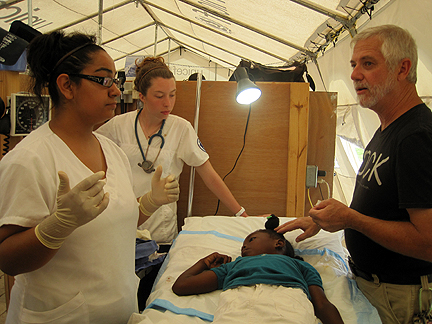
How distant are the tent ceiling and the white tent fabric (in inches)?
0.5

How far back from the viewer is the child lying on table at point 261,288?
3.31 feet

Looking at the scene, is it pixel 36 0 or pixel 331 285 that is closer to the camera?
pixel 331 285

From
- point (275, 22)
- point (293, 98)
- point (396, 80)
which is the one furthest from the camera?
point (275, 22)

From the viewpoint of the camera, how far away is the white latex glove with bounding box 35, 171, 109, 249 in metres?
0.86

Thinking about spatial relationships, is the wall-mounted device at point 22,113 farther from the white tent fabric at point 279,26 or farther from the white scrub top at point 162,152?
the white tent fabric at point 279,26

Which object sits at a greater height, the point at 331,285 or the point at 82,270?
the point at 82,270

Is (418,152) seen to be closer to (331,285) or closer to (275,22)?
(331,285)

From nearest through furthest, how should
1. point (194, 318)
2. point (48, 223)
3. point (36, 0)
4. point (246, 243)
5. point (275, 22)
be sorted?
point (48, 223), point (194, 318), point (246, 243), point (275, 22), point (36, 0)

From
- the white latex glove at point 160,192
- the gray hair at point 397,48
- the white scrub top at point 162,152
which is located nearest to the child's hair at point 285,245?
the white latex glove at point 160,192

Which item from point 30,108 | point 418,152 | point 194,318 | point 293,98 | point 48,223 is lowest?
point 194,318

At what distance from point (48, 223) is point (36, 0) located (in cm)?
482

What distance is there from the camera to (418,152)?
3.39 feet

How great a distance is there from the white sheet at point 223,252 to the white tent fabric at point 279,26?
A: 52.1 inches

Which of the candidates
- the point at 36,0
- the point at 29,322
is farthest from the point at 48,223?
the point at 36,0
